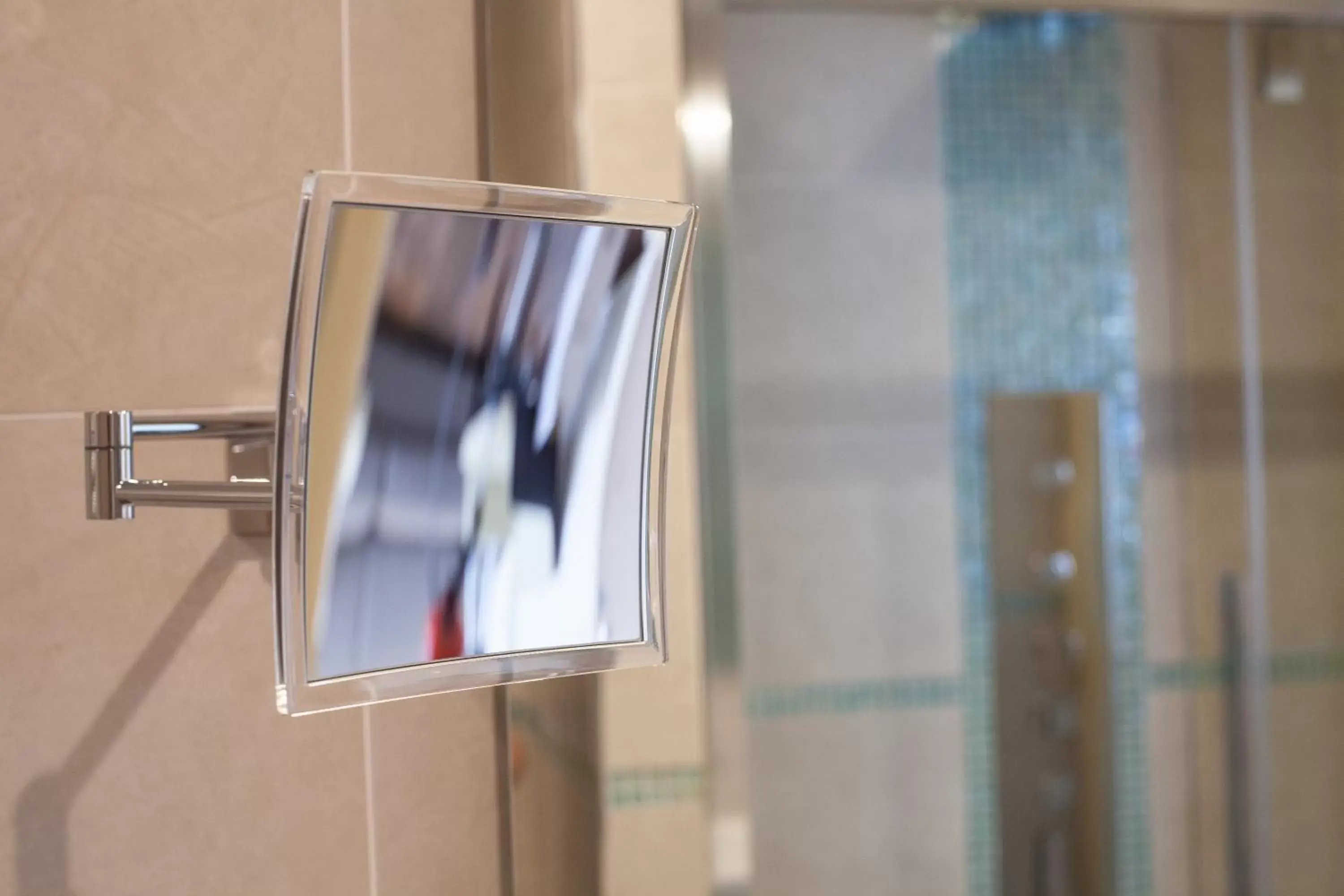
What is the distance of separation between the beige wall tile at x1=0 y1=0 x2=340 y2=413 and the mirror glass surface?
307 mm

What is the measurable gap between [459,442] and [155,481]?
0.21 meters

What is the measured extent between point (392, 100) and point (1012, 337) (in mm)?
599

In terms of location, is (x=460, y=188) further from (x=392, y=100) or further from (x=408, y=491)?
(x=392, y=100)

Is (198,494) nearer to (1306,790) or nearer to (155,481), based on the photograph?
(155,481)

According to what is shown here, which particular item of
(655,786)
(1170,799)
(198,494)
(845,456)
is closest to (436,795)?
(655,786)

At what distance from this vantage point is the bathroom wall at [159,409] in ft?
2.54

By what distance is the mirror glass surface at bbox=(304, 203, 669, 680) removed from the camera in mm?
530

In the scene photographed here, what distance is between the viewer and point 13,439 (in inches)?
30.4

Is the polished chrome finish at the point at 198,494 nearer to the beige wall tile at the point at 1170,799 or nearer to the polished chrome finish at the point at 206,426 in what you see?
the polished chrome finish at the point at 206,426

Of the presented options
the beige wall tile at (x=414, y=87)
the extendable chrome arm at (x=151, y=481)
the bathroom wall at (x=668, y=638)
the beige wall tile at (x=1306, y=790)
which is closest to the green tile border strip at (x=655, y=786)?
the bathroom wall at (x=668, y=638)

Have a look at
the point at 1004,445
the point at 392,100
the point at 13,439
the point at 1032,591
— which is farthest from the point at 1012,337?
the point at 13,439

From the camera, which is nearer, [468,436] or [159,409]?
[468,436]

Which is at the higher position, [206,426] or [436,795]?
[206,426]

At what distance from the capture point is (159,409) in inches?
31.3
